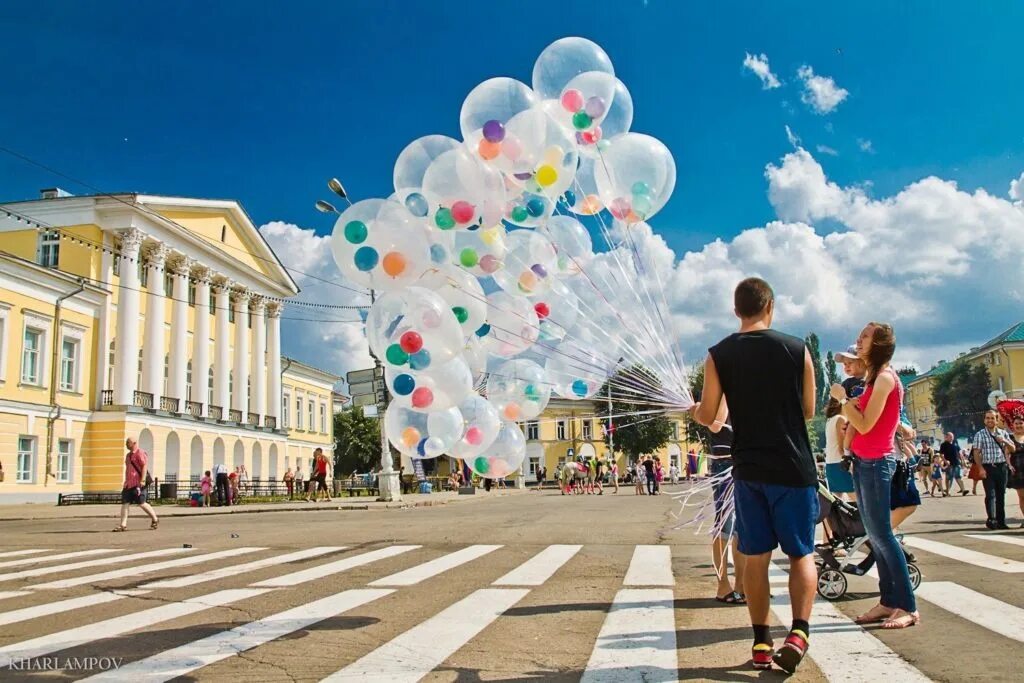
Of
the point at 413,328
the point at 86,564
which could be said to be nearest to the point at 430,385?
the point at 413,328

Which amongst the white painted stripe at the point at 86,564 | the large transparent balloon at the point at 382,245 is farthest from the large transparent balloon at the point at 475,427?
the white painted stripe at the point at 86,564

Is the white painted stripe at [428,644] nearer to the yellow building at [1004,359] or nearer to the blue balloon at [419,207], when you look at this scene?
the blue balloon at [419,207]

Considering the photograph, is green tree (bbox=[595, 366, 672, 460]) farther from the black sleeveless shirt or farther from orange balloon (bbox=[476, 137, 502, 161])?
orange balloon (bbox=[476, 137, 502, 161])

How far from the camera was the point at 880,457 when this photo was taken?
5.07m

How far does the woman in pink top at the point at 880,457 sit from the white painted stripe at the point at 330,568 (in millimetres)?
5044

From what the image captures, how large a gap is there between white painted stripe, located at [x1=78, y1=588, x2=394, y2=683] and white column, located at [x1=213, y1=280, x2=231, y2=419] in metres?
44.2

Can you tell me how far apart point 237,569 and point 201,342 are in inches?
1539

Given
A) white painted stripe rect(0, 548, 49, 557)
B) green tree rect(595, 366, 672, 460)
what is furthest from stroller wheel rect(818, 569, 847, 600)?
white painted stripe rect(0, 548, 49, 557)

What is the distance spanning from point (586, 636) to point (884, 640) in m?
1.73

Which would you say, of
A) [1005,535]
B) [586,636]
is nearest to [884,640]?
[586,636]

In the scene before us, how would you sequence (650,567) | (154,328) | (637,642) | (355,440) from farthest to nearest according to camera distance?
(355,440)
(154,328)
(650,567)
(637,642)

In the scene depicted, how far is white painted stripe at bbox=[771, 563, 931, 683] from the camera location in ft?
13.0

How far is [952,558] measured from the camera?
842 centimetres

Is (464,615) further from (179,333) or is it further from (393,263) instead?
(179,333)
